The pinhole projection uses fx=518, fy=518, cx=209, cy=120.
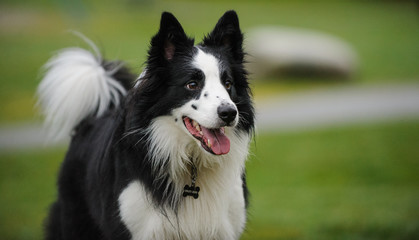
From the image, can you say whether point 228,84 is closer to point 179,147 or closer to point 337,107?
point 179,147

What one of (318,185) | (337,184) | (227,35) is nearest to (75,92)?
(227,35)

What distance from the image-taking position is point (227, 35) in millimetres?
4188

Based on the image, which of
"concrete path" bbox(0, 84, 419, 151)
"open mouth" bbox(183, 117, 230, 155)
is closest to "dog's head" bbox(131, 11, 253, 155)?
"open mouth" bbox(183, 117, 230, 155)

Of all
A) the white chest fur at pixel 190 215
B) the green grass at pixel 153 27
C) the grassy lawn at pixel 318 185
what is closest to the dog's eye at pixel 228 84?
the white chest fur at pixel 190 215

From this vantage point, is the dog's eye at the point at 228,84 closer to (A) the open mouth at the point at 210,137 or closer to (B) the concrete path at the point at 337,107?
(A) the open mouth at the point at 210,137

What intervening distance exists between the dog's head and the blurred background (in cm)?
43

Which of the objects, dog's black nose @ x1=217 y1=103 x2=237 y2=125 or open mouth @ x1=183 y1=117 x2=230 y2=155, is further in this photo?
open mouth @ x1=183 y1=117 x2=230 y2=155

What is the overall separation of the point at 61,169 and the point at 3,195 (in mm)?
5306

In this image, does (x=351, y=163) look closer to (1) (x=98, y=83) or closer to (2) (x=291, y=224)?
(2) (x=291, y=224)

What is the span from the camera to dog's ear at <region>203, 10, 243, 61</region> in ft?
13.6

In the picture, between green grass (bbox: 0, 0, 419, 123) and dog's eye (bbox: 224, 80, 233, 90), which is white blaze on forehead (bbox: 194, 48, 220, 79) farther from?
green grass (bbox: 0, 0, 419, 123)

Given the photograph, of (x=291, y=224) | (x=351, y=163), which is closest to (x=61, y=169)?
(x=291, y=224)

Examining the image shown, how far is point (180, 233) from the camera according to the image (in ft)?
12.7

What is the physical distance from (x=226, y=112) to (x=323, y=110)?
1180 cm
